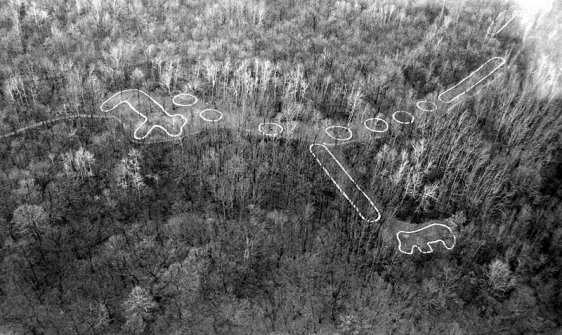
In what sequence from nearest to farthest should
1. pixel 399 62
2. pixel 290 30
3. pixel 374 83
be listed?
pixel 374 83 → pixel 399 62 → pixel 290 30

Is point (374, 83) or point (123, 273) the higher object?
point (374, 83)

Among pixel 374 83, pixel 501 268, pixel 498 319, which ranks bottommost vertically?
pixel 498 319

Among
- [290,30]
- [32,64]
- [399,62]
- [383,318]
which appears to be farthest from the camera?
[290,30]

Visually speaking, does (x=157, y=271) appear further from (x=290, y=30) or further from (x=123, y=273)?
(x=290, y=30)

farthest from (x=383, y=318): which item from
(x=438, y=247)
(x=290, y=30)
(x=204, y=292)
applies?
(x=290, y=30)

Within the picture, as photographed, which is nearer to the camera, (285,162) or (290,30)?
(285,162)

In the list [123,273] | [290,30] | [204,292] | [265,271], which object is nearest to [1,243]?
[123,273]
